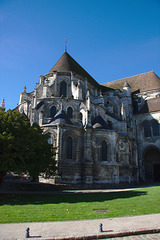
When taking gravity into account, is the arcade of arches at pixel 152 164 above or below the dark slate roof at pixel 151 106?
below

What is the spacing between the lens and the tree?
40.5 ft

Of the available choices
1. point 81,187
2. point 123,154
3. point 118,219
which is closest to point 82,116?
point 123,154

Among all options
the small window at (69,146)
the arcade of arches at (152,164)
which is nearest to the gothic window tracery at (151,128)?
the arcade of arches at (152,164)

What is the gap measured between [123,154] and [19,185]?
46.3 ft

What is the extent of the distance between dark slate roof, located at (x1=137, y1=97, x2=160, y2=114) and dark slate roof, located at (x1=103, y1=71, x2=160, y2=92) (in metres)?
3.53

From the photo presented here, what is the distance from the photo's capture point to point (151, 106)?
33.0 metres

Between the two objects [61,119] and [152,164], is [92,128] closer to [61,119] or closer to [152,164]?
[61,119]

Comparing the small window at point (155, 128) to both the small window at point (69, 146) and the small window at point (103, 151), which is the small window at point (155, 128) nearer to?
the small window at point (103, 151)

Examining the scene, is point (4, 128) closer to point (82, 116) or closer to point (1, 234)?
point (1, 234)

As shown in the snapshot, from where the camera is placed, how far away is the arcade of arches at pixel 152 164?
31.0m

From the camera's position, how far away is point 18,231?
554 cm

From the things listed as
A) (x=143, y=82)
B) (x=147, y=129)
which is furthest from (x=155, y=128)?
(x=143, y=82)

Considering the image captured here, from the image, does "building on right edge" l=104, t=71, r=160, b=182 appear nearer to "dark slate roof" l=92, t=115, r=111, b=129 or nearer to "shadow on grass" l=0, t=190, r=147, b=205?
"dark slate roof" l=92, t=115, r=111, b=129

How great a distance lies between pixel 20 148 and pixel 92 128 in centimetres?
1094
